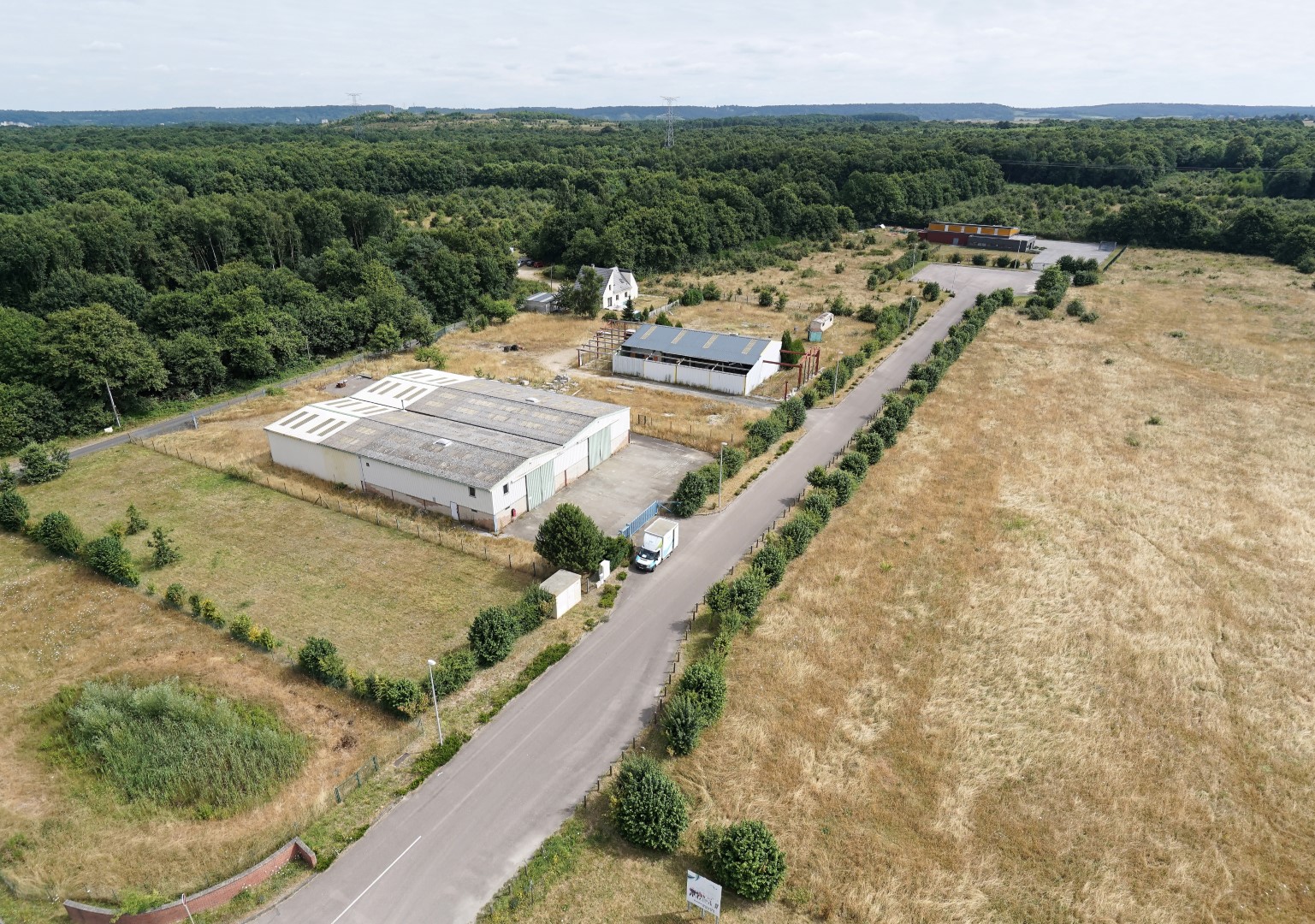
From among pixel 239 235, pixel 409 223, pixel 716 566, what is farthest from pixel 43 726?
pixel 409 223

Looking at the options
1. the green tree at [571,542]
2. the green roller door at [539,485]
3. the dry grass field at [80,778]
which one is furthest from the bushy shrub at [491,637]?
the green roller door at [539,485]

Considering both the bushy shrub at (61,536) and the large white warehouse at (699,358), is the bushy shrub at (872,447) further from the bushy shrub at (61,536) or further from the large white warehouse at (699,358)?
the bushy shrub at (61,536)

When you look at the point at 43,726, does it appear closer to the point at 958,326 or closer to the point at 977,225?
the point at 958,326

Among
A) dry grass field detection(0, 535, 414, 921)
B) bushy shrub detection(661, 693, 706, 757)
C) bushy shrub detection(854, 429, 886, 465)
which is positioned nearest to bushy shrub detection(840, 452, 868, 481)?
bushy shrub detection(854, 429, 886, 465)

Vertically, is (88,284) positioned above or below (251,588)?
above

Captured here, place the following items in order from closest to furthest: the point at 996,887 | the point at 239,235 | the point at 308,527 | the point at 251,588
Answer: the point at 996,887, the point at 251,588, the point at 308,527, the point at 239,235
